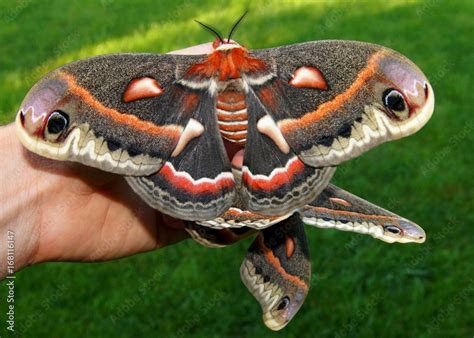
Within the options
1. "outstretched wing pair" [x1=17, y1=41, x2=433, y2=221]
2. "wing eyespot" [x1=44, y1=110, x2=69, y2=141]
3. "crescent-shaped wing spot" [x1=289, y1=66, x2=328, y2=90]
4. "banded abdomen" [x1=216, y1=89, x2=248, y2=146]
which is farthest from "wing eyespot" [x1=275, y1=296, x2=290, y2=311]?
"wing eyespot" [x1=44, y1=110, x2=69, y2=141]

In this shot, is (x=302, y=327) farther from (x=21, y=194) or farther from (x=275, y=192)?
(x=275, y=192)

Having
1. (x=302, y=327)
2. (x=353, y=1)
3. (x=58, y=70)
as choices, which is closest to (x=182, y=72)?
(x=58, y=70)

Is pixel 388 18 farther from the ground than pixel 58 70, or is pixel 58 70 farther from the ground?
pixel 58 70

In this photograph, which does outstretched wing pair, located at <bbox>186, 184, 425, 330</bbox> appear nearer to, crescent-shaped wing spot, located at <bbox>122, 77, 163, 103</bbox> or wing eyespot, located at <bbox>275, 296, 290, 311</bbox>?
wing eyespot, located at <bbox>275, 296, 290, 311</bbox>

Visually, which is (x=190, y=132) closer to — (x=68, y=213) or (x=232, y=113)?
(x=232, y=113)

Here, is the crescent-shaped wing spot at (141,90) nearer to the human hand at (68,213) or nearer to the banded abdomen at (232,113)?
the banded abdomen at (232,113)

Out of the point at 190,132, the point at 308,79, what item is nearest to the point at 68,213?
the point at 190,132

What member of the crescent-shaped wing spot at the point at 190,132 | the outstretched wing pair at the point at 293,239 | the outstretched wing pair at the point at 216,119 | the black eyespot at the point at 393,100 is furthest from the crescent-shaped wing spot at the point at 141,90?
the black eyespot at the point at 393,100
